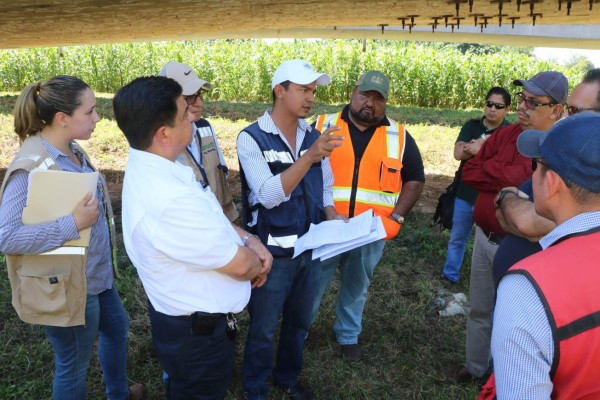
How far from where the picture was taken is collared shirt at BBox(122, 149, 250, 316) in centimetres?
170

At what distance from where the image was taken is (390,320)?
4.12m

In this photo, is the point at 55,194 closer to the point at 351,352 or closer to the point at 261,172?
the point at 261,172

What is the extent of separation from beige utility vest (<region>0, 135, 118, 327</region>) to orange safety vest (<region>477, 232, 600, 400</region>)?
194cm

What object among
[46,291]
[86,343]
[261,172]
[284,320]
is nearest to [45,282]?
[46,291]

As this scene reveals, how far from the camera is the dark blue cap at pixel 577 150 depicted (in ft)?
4.00

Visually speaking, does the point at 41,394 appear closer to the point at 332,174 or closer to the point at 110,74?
the point at 332,174

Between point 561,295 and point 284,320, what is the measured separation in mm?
2145

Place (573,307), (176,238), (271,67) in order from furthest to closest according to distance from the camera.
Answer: (271,67) → (176,238) → (573,307)

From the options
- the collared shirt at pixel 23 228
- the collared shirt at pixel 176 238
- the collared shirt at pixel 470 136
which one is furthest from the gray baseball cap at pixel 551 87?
the collared shirt at pixel 23 228

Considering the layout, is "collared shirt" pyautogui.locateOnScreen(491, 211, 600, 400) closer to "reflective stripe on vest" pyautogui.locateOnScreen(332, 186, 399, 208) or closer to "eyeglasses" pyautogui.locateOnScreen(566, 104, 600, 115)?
"eyeglasses" pyautogui.locateOnScreen(566, 104, 600, 115)

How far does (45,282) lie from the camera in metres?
2.16

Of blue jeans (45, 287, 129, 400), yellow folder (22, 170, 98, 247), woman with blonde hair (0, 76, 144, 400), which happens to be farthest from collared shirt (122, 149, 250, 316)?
blue jeans (45, 287, 129, 400)

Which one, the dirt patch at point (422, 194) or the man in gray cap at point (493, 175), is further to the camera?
the dirt patch at point (422, 194)

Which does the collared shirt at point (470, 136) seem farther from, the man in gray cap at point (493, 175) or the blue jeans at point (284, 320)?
the blue jeans at point (284, 320)
